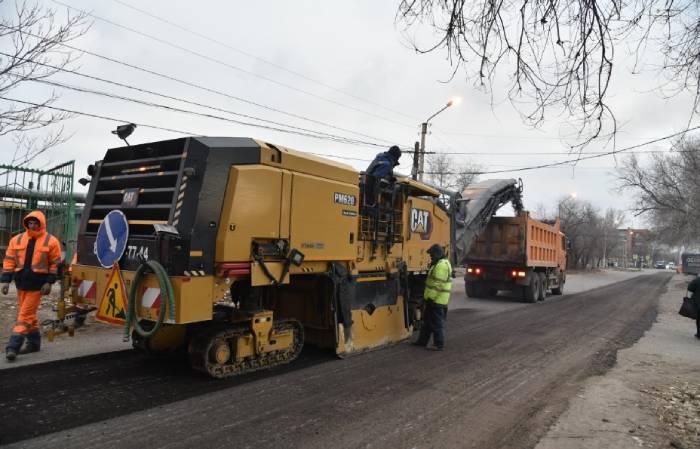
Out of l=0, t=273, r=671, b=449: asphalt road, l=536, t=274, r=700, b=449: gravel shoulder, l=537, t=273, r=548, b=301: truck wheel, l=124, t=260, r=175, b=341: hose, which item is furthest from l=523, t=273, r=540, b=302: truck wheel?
l=124, t=260, r=175, b=341: hose

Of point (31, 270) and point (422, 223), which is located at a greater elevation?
point (422, 223)

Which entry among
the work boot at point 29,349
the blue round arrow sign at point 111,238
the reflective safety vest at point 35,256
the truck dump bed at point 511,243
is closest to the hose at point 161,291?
the blue round arrow sign at point 111,238

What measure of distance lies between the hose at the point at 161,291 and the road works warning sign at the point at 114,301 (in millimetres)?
183

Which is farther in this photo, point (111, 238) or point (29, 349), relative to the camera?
point (29, 349)

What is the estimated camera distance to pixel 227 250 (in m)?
4.98

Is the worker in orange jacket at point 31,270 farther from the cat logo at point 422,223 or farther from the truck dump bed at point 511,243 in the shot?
the truck dump bed at point 511,243

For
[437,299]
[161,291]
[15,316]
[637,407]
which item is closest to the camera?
[161,291]

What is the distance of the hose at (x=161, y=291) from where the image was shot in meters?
4.62

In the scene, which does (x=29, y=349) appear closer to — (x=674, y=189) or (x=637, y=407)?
(x=637, y=407)

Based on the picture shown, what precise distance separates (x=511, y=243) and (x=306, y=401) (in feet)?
39.3

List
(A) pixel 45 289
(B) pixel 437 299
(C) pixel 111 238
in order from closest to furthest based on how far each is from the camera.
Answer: (C) pixel 111 238 → (A) pixel 45 289 → (B) pixel 437 299

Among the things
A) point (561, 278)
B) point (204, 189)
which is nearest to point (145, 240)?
point (204, 189)

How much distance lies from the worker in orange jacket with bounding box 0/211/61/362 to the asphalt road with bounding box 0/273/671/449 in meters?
0.76

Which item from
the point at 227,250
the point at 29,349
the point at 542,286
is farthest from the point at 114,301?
the point at 542,286
